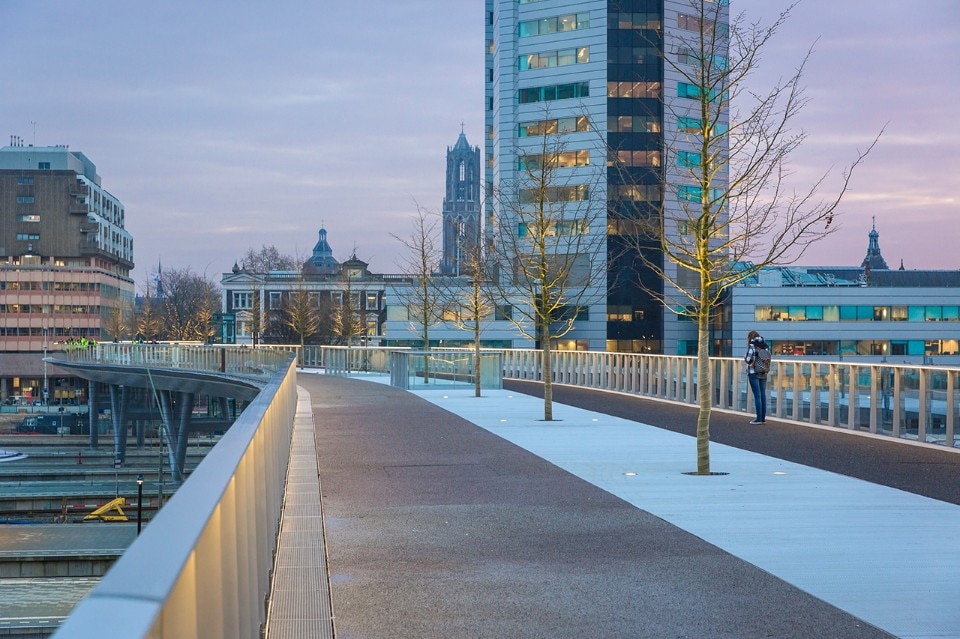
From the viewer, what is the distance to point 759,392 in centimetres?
2105

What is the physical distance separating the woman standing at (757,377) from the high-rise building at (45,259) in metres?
117

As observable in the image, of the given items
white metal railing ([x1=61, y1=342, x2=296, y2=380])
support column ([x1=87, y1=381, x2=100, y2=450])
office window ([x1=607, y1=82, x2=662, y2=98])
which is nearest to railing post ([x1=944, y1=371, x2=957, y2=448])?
white metal railing ([x1=61, y1=342, x2=296, y2=380])

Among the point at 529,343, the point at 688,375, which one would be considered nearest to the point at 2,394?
the point at 529,343

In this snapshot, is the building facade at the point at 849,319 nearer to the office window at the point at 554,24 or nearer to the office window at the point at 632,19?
the office window at the point at 632,19

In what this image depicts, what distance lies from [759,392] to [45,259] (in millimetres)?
128625

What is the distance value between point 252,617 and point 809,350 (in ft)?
287

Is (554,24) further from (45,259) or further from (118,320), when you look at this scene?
(45,259)

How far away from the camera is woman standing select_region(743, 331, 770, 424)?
20891 mm

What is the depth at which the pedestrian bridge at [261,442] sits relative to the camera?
219 cm

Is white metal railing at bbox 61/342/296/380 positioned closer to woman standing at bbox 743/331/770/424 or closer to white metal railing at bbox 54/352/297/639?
woman standing at bbox 743/331/770/424

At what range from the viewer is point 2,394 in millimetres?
125312

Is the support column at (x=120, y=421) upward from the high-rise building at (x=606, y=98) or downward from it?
downward

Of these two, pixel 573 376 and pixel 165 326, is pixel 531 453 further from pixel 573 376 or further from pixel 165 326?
pixel 165 326

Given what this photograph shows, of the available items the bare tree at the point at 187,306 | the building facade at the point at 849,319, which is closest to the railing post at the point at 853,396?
the building facade at the point at 849,319
